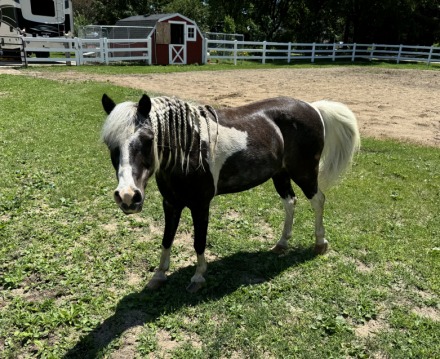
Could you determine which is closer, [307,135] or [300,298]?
[300,298]

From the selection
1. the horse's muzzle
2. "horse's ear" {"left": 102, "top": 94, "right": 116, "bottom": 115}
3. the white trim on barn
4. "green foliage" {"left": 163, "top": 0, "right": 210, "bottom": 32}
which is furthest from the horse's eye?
"green foliage" {"left": 163, "top": 0, "right": 210, "bottom": 32}

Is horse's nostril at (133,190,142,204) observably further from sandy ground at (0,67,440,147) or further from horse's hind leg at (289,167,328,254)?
sandy ground at (0,67,440,147)

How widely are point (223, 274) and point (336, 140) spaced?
2.02 meters

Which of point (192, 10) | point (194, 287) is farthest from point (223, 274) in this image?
point (192, 10)

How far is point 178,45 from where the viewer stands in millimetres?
22859

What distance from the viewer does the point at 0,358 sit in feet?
8.46

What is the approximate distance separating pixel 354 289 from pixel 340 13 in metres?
34.1

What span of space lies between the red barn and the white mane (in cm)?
2124

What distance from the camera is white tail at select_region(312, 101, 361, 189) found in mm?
3852

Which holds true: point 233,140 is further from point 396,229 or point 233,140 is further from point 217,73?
point 217,73

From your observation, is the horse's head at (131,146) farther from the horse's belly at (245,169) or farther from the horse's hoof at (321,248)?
the horse's hoof at (321,248)

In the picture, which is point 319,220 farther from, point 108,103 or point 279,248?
point 108,103

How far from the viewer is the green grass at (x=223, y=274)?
2795mm

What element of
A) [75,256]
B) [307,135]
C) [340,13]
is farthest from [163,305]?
[340,13]
